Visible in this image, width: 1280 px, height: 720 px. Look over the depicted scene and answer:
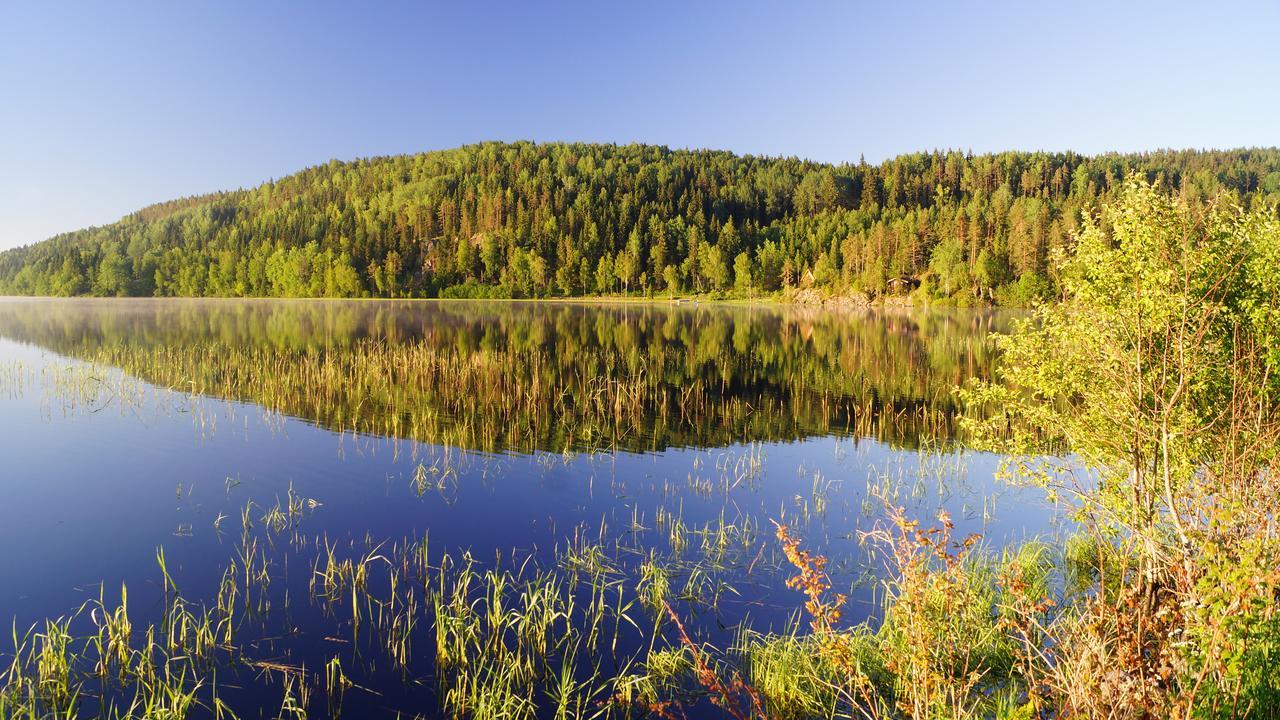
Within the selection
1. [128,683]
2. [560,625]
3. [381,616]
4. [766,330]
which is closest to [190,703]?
[128,683]

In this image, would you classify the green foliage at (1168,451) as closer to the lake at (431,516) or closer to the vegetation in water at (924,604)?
the vegetation in water at (924,604)

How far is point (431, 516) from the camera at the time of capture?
54.7ft

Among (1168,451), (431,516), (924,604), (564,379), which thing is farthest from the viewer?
(564,379)

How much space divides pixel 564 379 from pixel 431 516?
874 inches

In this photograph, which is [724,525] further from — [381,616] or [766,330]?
[766,330]

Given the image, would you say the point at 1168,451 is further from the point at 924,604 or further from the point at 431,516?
the point at 431,516

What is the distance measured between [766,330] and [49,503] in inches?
2727

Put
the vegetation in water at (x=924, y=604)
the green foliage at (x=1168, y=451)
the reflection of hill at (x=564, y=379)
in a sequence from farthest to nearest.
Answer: the reflection of hill at (x=564, y=379) → the vegetation in water at (x=924, y=604) → the green foliage at (x=1168, y=451)

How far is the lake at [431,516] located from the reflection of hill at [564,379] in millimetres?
296

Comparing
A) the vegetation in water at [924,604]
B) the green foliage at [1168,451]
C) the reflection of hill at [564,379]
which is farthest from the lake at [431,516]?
the green foliage at [1168,451]

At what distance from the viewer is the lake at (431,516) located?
9812 millimetres

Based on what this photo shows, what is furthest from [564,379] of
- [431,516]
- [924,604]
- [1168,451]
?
[924,604]

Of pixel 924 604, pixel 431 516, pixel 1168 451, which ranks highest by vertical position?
pixel 1168 451

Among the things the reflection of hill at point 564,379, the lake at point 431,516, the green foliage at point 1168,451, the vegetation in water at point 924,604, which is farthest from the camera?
the reflection of hill at point 564,379
